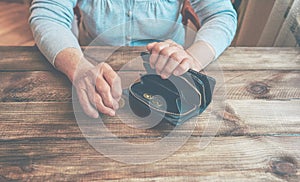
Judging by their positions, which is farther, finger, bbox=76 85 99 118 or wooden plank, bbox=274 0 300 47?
wooden plank, bbox=274 0 300 47

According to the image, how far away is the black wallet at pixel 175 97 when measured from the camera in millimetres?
592

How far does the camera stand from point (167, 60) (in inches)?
25.4

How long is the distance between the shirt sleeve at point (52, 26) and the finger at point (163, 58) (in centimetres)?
21

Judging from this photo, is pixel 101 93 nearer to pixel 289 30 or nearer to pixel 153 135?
pixel 153 135

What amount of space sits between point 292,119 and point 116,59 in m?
0.44

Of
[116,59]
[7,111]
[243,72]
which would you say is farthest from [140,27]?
[7,111]

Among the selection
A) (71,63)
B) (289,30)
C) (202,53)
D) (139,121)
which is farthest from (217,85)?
(289,30)

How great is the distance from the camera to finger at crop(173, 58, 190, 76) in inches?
24.7

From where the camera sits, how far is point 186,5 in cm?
121

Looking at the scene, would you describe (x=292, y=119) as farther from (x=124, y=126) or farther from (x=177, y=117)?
(x=124, y=126)

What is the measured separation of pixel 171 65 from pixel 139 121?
14cm

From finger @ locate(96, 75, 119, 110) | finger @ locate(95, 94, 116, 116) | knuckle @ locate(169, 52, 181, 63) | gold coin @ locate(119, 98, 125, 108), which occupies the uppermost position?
knuckle @ locate(169, 52, 181, 63)

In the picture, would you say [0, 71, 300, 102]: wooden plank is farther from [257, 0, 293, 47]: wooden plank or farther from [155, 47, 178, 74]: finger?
[257, 0, 293, 47]: wooden plank

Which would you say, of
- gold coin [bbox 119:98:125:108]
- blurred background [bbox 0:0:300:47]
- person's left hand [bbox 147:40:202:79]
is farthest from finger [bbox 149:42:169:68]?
blurred background [bbox 0:0:300:47]
